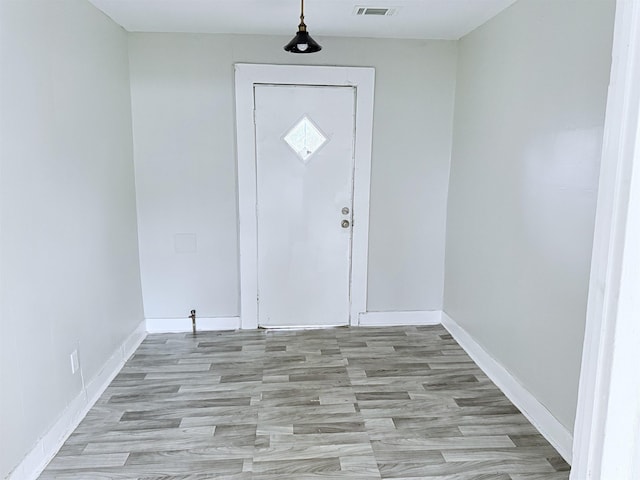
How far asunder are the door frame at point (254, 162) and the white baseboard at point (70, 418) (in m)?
1.00

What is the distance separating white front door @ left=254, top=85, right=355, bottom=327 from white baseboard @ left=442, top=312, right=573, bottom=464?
1.03 meters

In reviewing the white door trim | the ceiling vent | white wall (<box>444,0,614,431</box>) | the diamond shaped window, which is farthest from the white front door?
the white door trim

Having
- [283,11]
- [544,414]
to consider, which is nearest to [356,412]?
[544,414]

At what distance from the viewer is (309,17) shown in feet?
9.60

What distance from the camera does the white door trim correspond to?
761 millimetres

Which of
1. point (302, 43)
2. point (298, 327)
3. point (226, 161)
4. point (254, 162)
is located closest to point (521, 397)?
point (298, 327)

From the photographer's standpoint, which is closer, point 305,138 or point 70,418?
point 70,418

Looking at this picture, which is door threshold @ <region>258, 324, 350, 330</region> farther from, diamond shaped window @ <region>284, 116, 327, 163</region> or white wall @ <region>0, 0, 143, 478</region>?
diamond shaped window @ <region>284, 116, 327, 163</region>

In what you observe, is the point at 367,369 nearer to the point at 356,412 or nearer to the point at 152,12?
the point at 356,412

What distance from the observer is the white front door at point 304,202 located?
347 centimetres

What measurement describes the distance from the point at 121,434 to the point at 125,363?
2.87ft

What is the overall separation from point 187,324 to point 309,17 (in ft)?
8.20

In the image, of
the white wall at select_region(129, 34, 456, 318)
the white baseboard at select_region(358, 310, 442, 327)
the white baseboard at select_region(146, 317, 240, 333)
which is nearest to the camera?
the white wall at select_region(129, 34, 456, 318)

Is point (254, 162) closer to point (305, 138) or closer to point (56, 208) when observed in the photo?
point (305, 138)
